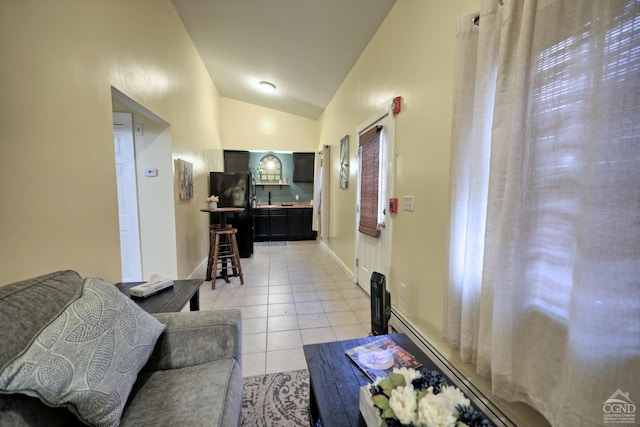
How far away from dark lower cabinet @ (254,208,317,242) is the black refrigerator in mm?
1371

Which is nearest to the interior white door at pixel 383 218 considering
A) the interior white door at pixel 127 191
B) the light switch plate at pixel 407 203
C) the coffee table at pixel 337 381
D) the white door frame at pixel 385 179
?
the white door frame at pixel 385 179

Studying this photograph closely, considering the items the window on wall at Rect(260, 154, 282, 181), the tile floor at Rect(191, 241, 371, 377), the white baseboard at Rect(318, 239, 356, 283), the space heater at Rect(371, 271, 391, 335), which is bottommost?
the tile floor at Rect(191, 241, 371, 377)

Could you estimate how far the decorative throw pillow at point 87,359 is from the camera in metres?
0.68

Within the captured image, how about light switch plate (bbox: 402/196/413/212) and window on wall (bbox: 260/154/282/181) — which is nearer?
light switch plate (bbox: 402/196/413/212)

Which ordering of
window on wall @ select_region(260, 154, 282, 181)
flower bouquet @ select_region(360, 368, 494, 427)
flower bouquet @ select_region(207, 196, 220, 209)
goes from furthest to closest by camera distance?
1. window on wall @ select_region(260, 154, 282, 181)
2. flower bouquet @ select_region(207, 196, 220, 209)
3. flower bouquet @ select_region(360, 368, 494, 427)

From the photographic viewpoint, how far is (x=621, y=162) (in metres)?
0.73

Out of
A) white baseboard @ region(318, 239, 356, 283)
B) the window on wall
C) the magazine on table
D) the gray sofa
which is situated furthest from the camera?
the window on wall

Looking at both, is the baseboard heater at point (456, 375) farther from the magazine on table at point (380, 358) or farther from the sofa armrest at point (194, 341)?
the sofa armrest at point (194, 341)

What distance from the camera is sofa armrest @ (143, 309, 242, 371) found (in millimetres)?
1134

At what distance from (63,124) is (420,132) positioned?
222 centimetres

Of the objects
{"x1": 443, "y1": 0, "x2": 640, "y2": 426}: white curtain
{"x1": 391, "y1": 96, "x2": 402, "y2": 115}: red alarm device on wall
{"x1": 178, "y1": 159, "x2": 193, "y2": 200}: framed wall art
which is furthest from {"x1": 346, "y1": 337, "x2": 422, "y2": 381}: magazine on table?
{"x1": 178, "y1": 159, "x2": 193, "y2": 200}: framed wall art

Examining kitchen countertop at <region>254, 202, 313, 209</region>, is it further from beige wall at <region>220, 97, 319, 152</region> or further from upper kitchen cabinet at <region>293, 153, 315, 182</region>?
beige wall at <region>220, 97, 319, 152</region>

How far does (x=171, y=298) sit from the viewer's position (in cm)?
155

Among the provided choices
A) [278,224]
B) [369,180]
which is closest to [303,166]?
[278,224]
